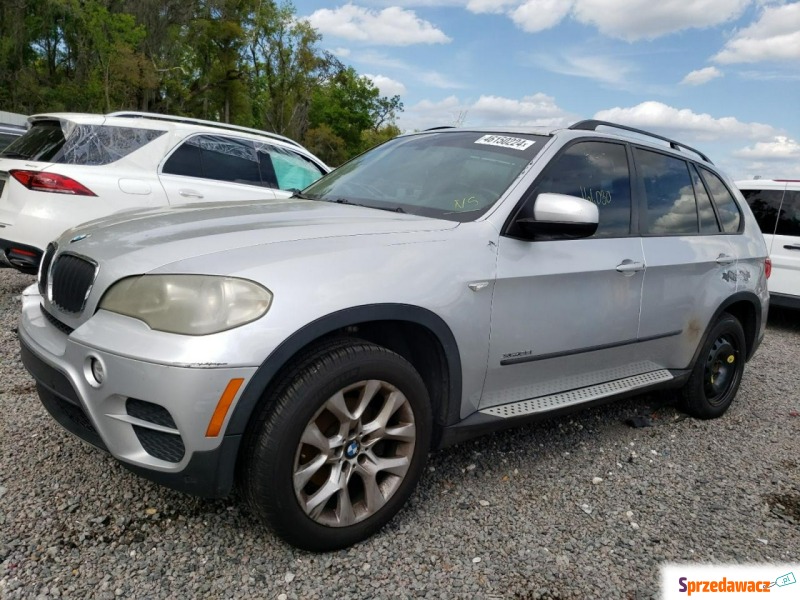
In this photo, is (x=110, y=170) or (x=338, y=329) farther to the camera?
(x=110, y=170)

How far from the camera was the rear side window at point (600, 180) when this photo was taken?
10.3ft

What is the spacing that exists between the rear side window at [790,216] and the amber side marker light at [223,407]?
25.6ft

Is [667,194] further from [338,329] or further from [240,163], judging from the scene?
[240,163]

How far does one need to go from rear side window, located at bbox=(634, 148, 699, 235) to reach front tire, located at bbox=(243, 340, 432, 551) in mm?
1988

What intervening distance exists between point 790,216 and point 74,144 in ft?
25.8

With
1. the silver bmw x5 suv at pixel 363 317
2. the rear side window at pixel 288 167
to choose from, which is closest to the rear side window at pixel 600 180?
the silver bmw x5 suv at pixel 363 317

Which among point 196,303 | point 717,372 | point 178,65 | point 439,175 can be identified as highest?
point 178,65

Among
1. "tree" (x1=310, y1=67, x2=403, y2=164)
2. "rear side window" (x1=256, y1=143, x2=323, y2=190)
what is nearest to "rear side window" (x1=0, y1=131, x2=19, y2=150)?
"rear side window" (x1=256, y1=143, x2=323, y2=190)

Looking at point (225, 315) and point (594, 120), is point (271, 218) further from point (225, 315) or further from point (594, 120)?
point (594, 120)

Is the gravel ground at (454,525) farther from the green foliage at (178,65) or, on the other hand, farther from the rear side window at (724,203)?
the green foliage at (178,65)

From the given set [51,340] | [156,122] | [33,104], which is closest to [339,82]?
[33,104]

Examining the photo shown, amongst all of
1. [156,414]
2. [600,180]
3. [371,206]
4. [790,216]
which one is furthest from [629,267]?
[790,216]

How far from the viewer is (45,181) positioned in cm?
497

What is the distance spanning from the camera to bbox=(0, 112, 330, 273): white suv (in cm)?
492
